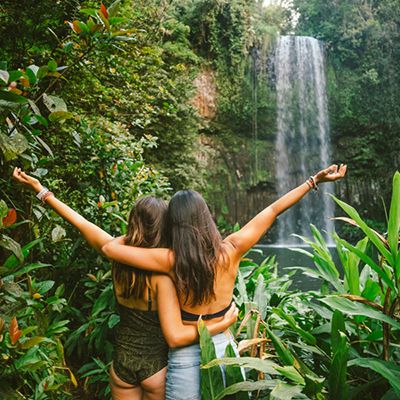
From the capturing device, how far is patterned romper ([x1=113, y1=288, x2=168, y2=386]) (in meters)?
1.67

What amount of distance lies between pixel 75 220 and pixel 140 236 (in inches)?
13.9

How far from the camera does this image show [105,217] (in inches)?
117

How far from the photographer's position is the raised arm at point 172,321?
4.92ft

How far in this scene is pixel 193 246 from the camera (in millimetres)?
Answer: 1549

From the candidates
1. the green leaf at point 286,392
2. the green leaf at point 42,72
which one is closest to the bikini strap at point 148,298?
the green leaf at point 286,392

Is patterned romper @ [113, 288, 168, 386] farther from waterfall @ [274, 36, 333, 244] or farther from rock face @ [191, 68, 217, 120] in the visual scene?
waterfall @ [274, 36, 333, 244]

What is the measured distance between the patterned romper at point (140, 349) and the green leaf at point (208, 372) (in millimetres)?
271

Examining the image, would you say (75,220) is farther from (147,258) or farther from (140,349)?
(140,349)

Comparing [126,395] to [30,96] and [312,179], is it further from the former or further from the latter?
[30,96]

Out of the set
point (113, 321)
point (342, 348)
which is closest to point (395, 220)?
point (342, 348)

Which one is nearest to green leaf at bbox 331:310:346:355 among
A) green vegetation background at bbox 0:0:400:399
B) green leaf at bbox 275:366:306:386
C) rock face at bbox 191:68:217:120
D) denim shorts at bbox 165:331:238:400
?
green leaf at bbox 275:366:306:386

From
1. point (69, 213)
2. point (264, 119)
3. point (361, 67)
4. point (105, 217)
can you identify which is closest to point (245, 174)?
point (264, 119)

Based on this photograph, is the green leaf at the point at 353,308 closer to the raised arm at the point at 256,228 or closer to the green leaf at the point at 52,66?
the raised arm at the point at 256,228

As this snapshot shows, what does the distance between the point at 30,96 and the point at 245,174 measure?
16.3 meters
